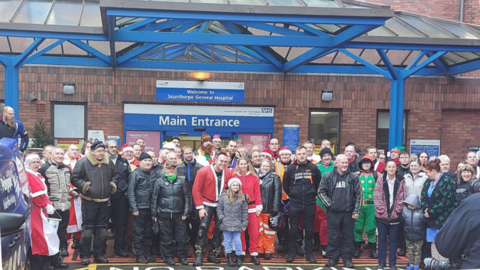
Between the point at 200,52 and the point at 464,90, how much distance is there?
7.35 meters

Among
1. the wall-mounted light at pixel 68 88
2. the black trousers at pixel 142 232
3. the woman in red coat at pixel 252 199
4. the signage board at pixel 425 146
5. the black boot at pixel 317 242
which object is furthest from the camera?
the signage board at pixel 425 146

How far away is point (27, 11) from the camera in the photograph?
34.3ft

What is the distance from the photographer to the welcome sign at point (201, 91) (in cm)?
1367

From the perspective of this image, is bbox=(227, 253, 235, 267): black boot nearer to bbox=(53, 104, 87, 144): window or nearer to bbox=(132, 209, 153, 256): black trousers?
bbox=(132, 209, 153, 256): black trousers

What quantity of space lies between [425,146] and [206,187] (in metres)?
8.76

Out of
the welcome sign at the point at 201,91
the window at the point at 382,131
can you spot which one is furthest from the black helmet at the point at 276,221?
the window at the point at 382,131

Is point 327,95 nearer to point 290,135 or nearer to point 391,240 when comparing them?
point 290,135

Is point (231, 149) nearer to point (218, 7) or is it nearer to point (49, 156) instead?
point (218, 7)

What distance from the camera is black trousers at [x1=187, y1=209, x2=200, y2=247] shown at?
322 inches

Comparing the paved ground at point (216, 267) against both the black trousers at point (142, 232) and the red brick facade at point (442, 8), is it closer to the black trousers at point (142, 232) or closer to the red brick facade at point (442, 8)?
the black trousers at point (142, 232)

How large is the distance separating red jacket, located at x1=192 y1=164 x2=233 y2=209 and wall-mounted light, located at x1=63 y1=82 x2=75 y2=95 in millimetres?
6637

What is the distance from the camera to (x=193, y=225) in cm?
840

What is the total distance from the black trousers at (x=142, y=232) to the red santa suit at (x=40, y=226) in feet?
5.18

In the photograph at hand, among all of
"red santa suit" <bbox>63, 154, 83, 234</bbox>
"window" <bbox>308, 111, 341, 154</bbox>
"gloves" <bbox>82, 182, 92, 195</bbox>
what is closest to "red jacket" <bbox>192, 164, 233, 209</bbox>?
"gloves" <bbox>82, 182, 92, 195</bbox>
